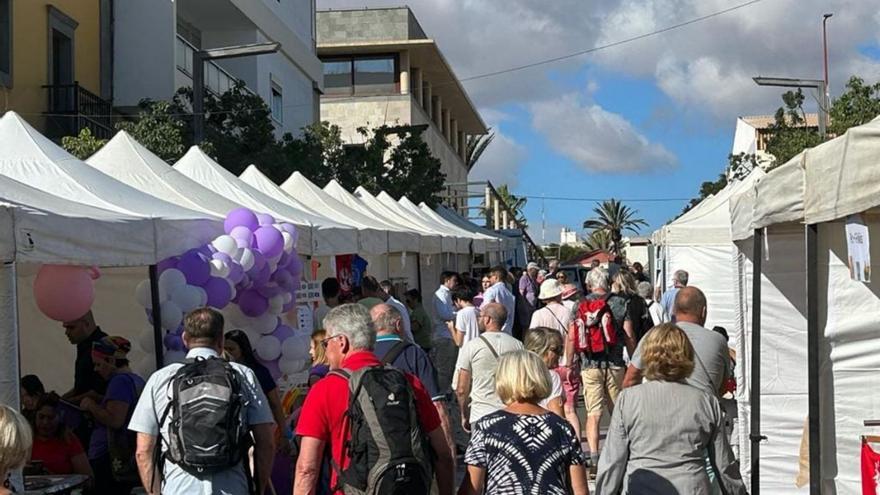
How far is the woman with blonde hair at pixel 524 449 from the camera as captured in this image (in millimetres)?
4430

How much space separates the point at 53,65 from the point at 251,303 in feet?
37.7

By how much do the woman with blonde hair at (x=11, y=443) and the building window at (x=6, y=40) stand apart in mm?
14804

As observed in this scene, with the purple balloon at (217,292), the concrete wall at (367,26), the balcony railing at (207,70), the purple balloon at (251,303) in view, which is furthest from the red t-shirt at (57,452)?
the concrete wall at (367,26)

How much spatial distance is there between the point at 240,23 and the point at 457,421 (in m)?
17.1

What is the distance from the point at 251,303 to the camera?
30.7 feet

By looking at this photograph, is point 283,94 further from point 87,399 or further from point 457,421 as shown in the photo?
point 87,399

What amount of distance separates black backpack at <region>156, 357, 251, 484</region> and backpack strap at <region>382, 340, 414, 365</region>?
1076 millimetres

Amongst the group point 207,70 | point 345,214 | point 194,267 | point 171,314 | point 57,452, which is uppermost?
point 207,70

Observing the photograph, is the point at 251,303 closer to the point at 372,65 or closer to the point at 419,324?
the point at 419,324

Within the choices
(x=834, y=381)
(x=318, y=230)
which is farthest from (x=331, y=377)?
(x=318, y=230)

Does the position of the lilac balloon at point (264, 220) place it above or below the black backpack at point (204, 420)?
above

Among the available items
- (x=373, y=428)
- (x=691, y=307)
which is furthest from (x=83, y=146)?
(x=373, y=428)

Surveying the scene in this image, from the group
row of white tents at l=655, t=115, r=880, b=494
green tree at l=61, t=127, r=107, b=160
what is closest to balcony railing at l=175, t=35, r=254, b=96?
green tree at l=61, t=127, r=107, b=160

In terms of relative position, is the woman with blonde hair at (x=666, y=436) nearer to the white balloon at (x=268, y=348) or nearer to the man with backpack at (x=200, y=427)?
Answer: the man with backpack at (x=200, y=427)
